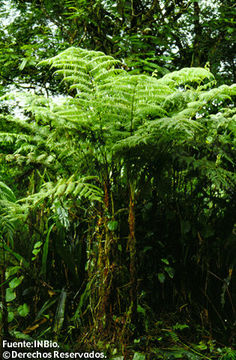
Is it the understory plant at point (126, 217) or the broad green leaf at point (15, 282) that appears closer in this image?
the understory plant at point (126, 217)

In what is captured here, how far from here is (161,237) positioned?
1608 millimetres

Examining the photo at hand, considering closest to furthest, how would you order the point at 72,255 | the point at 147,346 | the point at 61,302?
the point at 147,346
the point at 61,302
the point at 72,255

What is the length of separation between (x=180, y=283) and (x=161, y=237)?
0.25m

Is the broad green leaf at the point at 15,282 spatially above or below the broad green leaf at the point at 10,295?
above

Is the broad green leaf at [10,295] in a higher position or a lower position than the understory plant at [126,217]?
lower

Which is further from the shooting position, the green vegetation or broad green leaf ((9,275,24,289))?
broad green leaf ((9,275,24,289))

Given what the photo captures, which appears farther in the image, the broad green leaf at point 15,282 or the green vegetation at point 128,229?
the broad green leaf at point 15,282

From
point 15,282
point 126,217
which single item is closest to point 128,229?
point 126,217

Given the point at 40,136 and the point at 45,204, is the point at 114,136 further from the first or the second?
the point at 45,204

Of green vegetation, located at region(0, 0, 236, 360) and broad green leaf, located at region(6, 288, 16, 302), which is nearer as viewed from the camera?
green vegetation, located at region(0, 0, 236, 360)

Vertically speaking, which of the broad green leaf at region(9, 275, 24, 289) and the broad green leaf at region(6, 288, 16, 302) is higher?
the broad green leaf at region(9, 275, 24, 289)

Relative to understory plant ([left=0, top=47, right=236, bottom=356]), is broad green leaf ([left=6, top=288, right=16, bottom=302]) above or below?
below

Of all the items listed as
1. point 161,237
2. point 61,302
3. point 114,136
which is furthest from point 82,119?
point 61,302

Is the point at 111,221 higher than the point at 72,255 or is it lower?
higher
